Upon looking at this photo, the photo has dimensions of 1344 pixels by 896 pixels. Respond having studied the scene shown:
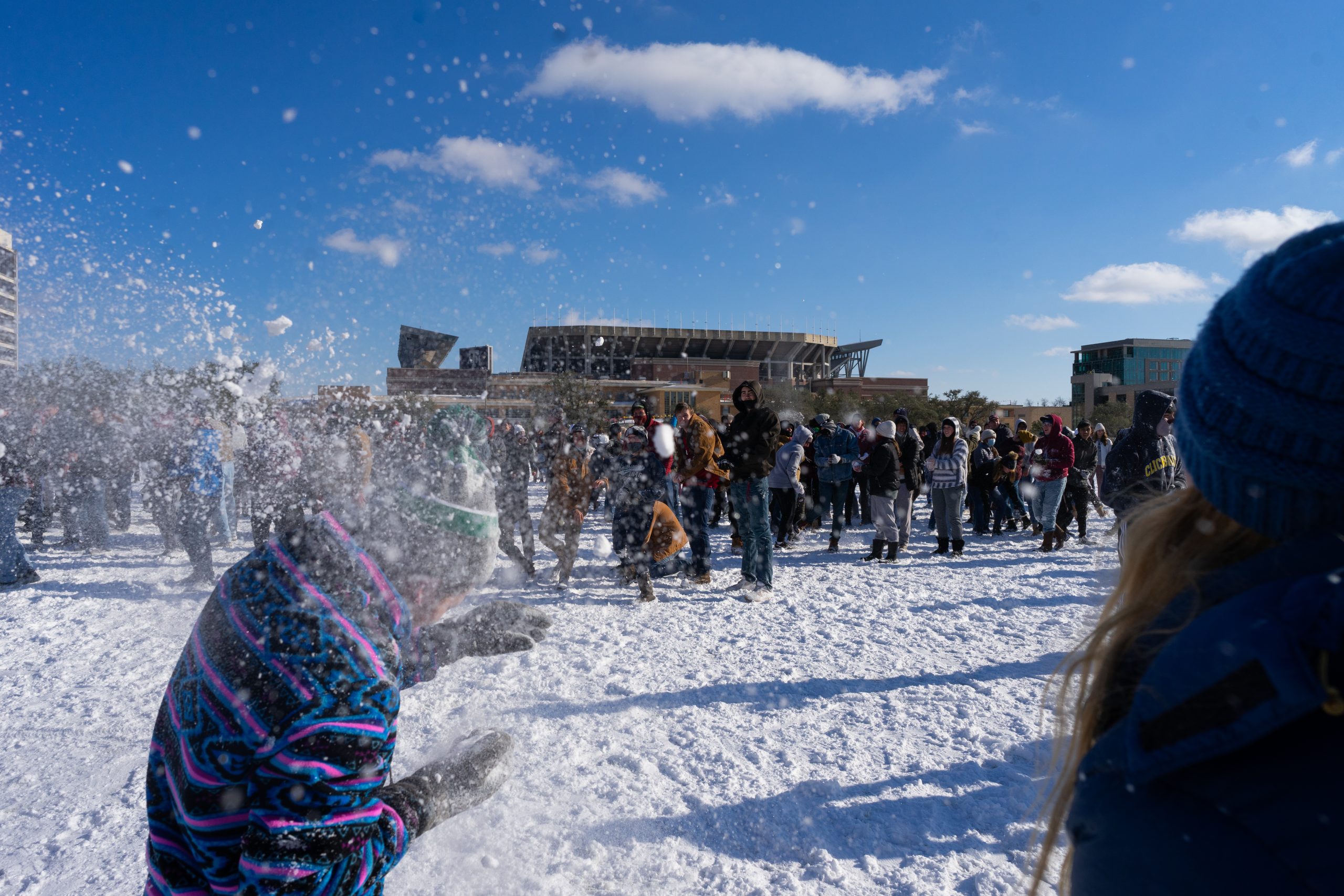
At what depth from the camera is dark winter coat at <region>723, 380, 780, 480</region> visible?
6.48 m

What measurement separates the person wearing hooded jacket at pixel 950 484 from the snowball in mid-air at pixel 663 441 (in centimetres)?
417

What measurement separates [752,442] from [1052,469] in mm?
4708

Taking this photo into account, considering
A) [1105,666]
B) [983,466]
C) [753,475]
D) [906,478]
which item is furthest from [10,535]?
[983,466]

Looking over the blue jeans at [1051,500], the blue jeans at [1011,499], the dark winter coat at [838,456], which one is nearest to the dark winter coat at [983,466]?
the blue jeans at [1011,499]

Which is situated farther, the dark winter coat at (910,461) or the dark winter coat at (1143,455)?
the dark winter coat at (910,461)

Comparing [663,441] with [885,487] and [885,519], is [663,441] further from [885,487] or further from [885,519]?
[885,519]

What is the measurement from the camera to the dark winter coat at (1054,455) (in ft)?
28.7

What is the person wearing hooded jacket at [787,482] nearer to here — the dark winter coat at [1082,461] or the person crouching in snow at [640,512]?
the person crouching in snow at [640,512]

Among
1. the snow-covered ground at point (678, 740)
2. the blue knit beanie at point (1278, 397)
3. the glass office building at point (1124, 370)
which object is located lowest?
the snow-covered ground at point (678, 740)

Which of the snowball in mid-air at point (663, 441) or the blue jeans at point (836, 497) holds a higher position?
the snowball in mid-air at point (663, 441)

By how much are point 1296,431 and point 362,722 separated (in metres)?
1.29

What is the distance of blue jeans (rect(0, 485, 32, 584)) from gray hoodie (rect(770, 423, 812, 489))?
27.0 ft

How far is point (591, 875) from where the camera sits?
2.58 m

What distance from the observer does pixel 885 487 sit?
8.45m
